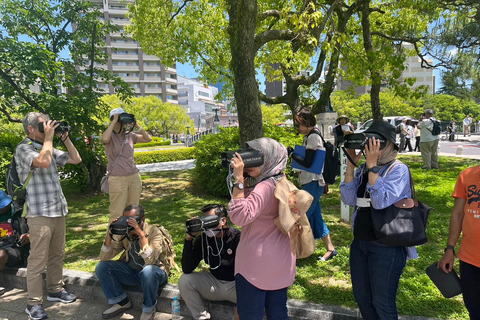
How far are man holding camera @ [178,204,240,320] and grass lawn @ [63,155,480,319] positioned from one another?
678mm

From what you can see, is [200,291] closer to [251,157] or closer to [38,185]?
[251,157]

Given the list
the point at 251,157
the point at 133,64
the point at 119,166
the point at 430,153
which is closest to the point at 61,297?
the point at 119,166

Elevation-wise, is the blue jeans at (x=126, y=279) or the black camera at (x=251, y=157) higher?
the black camera at (x=251, y=157)

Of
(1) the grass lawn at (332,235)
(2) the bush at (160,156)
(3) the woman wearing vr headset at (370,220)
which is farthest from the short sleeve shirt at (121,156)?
(2) the bush at (160,156)

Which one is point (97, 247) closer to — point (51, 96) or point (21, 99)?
point (51, 96)

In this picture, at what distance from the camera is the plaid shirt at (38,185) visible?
318cm

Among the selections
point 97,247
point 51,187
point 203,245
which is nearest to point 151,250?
point 203,245

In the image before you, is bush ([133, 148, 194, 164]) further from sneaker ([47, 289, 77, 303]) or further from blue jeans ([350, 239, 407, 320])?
blue jeans ([350, 239, 407, 320])

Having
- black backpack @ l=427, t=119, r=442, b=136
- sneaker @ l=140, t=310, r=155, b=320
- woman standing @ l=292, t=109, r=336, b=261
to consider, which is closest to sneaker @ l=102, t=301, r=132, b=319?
sneaker @ l=140, t=310, r=155, b=320

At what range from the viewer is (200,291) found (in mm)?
3020

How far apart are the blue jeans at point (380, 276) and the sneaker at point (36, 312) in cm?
297

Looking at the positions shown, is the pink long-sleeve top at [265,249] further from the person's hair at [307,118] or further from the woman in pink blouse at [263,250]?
the person's hair at [307,118]

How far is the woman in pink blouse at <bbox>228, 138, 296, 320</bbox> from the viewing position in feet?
6.65

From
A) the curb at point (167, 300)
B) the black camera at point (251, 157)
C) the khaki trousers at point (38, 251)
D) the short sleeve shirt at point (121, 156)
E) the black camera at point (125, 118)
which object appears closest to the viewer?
the black camera at point (251, 157)
